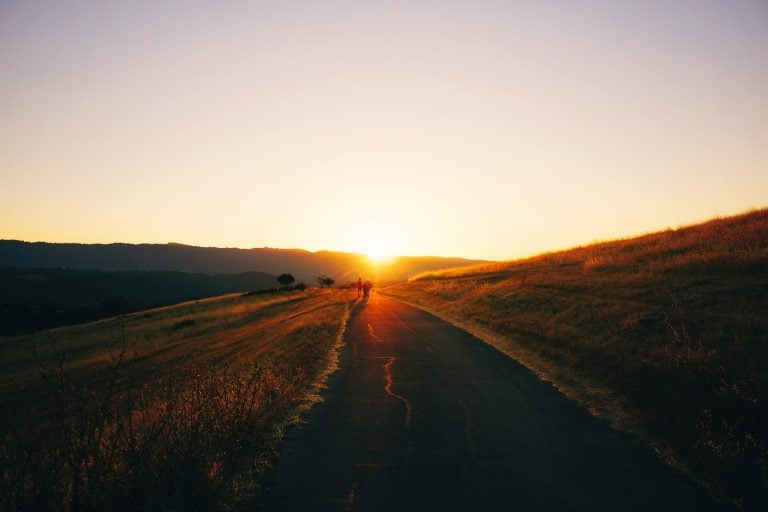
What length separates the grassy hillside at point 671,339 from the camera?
727 centimetres

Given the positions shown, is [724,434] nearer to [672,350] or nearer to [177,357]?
[672,350]

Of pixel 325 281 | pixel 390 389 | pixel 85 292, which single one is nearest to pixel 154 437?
pixel 390 389

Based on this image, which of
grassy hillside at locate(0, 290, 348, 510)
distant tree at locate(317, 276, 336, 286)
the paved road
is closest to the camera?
grassy hillside at locate(0, 290, 348, 510)

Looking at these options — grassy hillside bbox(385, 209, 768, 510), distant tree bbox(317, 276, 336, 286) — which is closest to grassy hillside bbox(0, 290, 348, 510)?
grassy hillside bbox(385, 209, 768, 510)

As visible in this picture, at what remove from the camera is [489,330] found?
794 inches

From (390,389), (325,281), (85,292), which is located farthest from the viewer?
(85,292)

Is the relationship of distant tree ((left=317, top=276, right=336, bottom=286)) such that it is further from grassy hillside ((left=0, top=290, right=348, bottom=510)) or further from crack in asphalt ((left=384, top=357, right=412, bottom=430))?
crack in asphalt ((left=384, top=357, right=412, bottom=430))

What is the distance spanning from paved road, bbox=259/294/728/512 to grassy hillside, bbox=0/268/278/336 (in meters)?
16.6

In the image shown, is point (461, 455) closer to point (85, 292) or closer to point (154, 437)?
point (154, 437)

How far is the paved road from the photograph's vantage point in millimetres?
5582

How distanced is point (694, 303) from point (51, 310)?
7052 centimetres

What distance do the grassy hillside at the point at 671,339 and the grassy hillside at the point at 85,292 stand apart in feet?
65.2

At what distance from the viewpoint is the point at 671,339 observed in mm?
12938

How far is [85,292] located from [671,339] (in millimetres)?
112847
